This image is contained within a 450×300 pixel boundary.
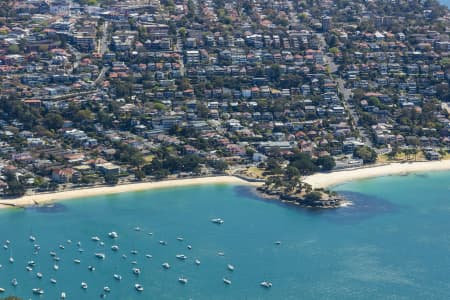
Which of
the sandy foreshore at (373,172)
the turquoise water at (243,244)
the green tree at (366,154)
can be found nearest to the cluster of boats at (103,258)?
the turquoise water at (243,244)

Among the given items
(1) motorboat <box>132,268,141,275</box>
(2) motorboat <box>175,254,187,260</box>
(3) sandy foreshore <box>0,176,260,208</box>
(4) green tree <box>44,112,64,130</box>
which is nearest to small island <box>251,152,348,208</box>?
(3) sandy foreshore <box>0,176,260,208</box>

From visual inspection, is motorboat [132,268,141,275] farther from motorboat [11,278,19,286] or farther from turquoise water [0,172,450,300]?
motorboat [11,278,19,286]

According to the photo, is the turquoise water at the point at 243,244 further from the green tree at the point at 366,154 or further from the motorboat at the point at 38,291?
the green tree at the point at 366,154

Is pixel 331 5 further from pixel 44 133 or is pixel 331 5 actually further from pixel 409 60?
pixel 44 133

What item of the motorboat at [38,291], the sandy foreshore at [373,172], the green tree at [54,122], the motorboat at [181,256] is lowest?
the motorboat at [38,291]

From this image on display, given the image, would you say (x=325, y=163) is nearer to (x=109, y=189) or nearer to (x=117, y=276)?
(x=109, y=189)

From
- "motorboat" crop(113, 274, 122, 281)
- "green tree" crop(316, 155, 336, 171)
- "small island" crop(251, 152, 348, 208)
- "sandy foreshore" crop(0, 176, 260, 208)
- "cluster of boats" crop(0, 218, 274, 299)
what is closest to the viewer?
"cluster of boats" crop(0, 218, 274, 299)
